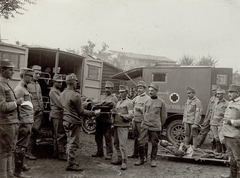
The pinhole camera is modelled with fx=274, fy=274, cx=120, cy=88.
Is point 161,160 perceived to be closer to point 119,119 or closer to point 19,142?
point 119,119

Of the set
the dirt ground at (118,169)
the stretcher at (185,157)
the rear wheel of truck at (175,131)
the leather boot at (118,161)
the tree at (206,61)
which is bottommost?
A: the dirt ground at (118,169)

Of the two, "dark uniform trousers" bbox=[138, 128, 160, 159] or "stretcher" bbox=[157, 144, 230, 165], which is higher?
"dark uniform trousers" bbox=[138, 128, 160, 159]

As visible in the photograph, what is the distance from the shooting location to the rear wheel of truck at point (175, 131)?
28.7ft

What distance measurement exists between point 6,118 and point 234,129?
Answer: 13.0ft

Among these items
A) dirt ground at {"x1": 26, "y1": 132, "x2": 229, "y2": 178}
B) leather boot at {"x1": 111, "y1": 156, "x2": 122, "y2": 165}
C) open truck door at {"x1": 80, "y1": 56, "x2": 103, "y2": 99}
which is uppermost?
open truck door at {"x1": 80, "y1": 56, "x2": 103, "y2": 99}

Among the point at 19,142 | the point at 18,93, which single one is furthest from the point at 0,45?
the point at 19,142

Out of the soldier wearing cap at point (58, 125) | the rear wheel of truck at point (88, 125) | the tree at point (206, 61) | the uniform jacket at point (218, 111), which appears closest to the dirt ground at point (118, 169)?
the soldier wearing cap at point (58, 125)

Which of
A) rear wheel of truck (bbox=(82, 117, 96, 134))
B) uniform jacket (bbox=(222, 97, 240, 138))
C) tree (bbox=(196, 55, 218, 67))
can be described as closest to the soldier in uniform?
uniform jacket (bbox=(222, 97, 240, 138))

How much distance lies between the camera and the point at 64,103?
556cm

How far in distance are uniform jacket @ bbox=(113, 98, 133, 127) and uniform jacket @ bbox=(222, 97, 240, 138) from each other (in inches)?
77.6

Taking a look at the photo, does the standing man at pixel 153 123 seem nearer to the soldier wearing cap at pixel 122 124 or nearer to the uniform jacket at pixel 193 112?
the soldier wearing cap at pixel 122 124

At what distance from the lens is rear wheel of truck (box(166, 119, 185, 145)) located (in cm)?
875

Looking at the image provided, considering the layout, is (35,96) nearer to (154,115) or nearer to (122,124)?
(122,124)

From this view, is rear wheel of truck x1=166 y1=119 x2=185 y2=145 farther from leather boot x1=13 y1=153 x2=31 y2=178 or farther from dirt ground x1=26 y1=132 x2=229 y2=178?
leather boot x1=13 y1=153 x2=31 y2=178
